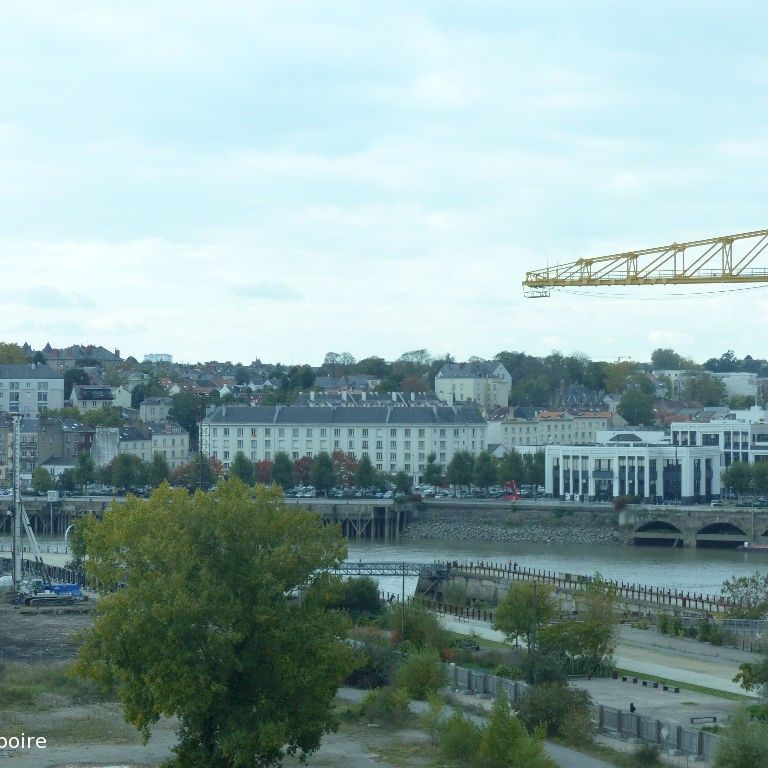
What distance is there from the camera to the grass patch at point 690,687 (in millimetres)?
22869

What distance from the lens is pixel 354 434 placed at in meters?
73.8

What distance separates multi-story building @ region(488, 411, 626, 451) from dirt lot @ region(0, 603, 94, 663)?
44.9 meters

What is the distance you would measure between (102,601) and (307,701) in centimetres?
263

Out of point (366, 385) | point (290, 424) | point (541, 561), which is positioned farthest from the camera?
point (366, 385)

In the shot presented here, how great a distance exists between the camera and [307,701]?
1819 centimetres

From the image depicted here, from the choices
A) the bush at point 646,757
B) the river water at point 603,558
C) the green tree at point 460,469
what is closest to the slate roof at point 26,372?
the green tree at point 460,469

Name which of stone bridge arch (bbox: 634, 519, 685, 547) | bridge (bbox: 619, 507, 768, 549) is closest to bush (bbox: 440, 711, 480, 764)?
bridge (bbox: 619, 507, 768, 549)

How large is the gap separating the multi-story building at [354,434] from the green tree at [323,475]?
439 cm

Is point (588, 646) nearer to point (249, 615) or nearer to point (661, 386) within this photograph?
point (249, 615)

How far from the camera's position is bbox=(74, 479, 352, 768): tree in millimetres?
17812

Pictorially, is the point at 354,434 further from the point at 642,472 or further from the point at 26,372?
the point at 26,372

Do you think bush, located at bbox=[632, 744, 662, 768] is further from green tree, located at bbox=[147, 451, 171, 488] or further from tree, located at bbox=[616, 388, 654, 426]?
tree, located at bbox=[616, 388, 654, 426]

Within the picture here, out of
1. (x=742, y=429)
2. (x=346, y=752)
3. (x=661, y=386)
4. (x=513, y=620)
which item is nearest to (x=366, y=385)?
(x=661, y=386)

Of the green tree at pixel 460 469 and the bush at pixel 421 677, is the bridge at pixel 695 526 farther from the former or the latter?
the bush at pixel 421 677
